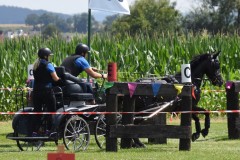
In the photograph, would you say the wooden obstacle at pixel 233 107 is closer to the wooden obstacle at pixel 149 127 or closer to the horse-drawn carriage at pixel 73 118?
the horse-drawn carriage at pixel 73 118

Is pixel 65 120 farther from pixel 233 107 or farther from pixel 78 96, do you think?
pixel 233 107

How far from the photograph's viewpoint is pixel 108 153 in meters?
17.2

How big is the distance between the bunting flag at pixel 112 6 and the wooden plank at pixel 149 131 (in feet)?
16.6

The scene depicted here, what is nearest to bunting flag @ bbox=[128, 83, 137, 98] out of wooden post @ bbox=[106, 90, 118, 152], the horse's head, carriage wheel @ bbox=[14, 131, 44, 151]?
wooden post @ bbox=[106, 90, 118, 152]

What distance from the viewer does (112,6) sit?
22547 millimetres

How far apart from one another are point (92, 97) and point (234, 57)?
13.4 meters

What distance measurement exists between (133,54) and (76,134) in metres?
13.2

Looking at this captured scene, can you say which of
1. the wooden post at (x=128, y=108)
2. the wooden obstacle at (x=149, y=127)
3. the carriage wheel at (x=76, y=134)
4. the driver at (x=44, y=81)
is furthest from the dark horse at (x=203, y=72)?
the driver at (x=44, y=81)

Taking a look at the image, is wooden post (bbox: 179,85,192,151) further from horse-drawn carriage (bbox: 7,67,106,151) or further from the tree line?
→ the tree line

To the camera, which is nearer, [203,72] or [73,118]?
[73,118]

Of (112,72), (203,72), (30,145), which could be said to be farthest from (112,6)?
(112,72)

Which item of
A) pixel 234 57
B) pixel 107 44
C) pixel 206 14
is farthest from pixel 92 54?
pixel 206 14

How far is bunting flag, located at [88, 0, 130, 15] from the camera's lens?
22.4 m

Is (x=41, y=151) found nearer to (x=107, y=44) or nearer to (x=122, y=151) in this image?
(x=122, y=151)
